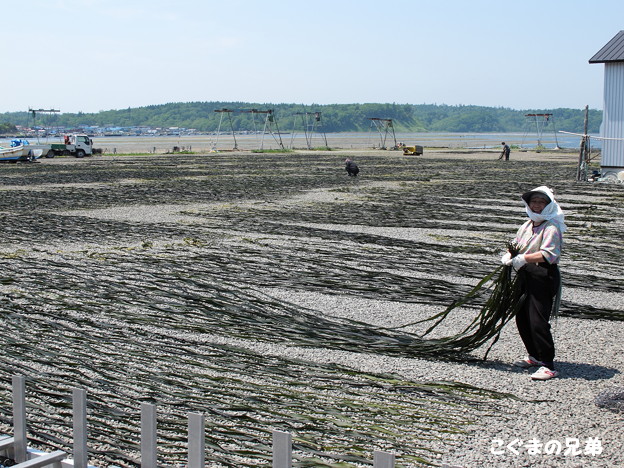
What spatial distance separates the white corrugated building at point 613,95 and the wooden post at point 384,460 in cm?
2455

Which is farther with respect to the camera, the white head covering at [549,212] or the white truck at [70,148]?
the white truck at [70,148]

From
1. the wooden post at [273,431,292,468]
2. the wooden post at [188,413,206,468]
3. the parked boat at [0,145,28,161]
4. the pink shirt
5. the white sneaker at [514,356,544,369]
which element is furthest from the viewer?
the parked boat at [0,145,28,161]

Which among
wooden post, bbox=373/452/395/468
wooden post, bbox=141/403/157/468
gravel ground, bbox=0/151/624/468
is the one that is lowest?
gravel ground, bbox=0/151/624/468

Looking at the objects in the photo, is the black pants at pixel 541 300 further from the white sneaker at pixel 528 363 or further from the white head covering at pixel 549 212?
the white head covering at pixel 549 212

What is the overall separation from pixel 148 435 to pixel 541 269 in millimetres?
3520

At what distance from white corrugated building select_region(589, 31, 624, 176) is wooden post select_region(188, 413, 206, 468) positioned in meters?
24.5

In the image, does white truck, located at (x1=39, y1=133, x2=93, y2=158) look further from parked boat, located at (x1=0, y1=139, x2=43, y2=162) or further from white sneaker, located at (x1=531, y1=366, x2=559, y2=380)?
white sneaker, located at (x1=531, y1=366, x2=559, y2=380)

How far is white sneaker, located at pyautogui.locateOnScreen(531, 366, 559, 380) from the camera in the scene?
565 centimetres

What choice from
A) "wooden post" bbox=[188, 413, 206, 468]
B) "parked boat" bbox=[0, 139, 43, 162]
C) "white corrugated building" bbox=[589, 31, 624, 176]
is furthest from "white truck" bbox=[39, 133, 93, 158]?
"wooden post" bbox=[188, 413, 206, 468]

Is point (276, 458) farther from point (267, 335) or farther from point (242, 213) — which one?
point (242, 213)

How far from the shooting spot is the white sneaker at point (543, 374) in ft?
18.5

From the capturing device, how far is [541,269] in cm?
570

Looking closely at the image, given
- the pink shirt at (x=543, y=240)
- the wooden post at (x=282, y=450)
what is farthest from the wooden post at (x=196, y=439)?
the pink shirt at (x=543, y=240)

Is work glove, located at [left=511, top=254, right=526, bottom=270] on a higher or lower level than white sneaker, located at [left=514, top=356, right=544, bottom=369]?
A: higher
